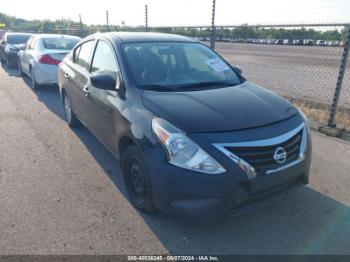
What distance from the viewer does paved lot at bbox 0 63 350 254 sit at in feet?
9.05

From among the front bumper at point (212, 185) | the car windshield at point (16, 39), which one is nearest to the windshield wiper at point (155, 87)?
the front bumper at point (212, 185)

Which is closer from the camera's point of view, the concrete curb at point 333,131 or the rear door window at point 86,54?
the rear door window at point 86,54

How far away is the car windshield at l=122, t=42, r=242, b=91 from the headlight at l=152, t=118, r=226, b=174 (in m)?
0.82

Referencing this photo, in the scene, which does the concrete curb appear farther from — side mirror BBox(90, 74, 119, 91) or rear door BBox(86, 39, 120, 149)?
side mirror BBox(90, 74, 119, 91)

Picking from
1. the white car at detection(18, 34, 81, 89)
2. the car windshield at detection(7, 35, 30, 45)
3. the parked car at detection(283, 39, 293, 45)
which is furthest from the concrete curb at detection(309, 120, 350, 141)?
the car windshield at detection(7, 35, 30, 45)

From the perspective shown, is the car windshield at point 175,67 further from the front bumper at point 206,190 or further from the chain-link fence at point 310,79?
the chain-link fence at point 310,79

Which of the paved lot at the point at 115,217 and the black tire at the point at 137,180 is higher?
the black tire at the point at 137,180

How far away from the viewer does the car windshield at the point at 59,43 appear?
28.3 ft

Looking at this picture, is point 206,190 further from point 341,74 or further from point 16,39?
point 16,39

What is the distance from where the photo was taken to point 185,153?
257 centimetres

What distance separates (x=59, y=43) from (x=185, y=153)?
746cm

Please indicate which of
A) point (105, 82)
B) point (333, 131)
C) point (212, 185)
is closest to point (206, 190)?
point (212, 185)

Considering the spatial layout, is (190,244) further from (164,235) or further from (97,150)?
(97,150)

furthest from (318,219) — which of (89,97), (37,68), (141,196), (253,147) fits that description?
(37,68)
